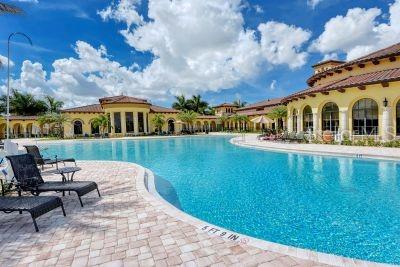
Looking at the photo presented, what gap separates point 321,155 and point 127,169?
1101cm

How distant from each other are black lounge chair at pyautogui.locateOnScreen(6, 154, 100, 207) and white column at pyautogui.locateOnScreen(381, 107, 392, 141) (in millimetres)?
18580

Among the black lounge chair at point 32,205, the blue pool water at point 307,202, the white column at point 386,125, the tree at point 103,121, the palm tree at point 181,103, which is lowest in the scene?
the blue pool water at point 307,202

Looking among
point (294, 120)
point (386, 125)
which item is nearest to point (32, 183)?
point (386, 125)

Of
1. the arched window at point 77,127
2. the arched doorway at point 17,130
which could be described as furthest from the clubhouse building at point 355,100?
the arched doorway at point 17,130

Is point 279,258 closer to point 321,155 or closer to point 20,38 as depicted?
point 20,38

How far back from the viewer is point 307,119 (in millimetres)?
23297

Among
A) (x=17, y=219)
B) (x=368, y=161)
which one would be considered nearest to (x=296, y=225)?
(x=17, y=219)

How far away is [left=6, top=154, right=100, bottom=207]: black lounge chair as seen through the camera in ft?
19.0

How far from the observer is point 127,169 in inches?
416

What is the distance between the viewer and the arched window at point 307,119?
22797mm

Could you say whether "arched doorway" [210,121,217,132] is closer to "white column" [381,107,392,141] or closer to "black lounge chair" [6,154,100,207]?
"white column" [381,107,392,141]

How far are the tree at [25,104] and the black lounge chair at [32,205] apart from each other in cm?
6647

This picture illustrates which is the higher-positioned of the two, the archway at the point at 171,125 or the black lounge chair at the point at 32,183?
the archway at the point at 171,125

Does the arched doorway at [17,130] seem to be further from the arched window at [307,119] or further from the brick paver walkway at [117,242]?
the brick paver walkway at [117,242]
